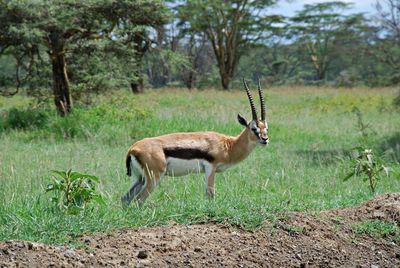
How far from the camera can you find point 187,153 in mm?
6820

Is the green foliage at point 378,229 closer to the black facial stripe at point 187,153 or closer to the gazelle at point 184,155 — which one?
the gazelle at point 184,155

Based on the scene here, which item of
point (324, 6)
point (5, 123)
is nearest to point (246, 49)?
point (324, 6)

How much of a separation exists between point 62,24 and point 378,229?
33.6ft

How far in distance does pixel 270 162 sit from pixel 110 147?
3.19 meters

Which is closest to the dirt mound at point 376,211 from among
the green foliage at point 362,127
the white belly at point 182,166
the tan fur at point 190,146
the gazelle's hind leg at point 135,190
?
the tan fur at point 190,146

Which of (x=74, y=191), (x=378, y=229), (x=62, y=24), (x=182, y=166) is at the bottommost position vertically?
(x=378, y=229)

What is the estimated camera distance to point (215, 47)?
37.8 meters

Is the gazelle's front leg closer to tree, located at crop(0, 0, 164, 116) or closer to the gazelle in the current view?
the gazelle

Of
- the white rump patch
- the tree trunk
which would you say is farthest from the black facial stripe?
the tree trunk

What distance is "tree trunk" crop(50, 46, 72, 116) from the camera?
15031 mm

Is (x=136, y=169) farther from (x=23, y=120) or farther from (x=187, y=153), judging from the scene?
(x=23, y=120)

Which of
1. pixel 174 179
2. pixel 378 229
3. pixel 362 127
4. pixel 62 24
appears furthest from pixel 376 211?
pixel 62 24

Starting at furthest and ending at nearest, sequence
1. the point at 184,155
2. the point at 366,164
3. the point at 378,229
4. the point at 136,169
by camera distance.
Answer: the point at 184,155
the point at 136,169
the point at 366,164
the point at 378,229

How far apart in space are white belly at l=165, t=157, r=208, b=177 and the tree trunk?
8.62m
